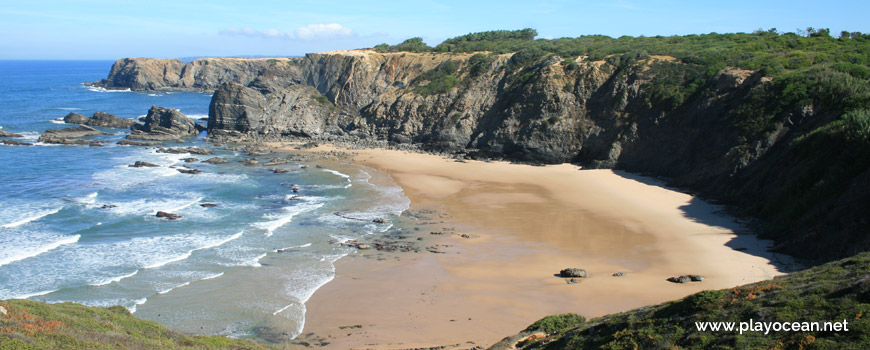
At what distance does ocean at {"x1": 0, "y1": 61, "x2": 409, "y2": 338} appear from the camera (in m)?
19.1

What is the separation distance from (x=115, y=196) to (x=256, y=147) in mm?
19908

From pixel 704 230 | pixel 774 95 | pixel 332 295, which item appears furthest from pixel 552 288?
pixel 774 95

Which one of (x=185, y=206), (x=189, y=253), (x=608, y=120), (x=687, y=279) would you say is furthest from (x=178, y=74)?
(x=687, y=279)

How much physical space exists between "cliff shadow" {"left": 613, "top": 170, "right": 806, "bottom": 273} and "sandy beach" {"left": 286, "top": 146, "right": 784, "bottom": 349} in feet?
0.29

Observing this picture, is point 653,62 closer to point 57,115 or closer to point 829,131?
point 829,131

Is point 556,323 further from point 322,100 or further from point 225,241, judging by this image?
point 322,100

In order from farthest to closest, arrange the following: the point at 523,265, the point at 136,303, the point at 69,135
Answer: the point at 69,135 < the point at 523,265 < the point at 136,303

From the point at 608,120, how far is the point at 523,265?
83.7 ft

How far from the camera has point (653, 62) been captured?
149ft

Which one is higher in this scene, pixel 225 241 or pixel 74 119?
pixel 74 119

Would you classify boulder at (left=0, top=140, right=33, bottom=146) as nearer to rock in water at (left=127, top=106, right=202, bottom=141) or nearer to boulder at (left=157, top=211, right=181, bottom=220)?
rock in water at (left=127, top=106, right=202, bottom=141)

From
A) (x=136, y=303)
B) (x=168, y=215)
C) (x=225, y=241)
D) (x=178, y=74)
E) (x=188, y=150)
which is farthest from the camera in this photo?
(x=178, y=74)

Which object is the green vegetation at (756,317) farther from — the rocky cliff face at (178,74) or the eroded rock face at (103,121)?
the rocky cliff face at (178,74)

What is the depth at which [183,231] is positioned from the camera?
27.0 m
